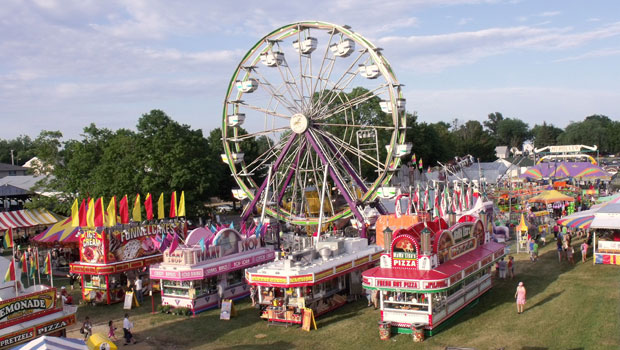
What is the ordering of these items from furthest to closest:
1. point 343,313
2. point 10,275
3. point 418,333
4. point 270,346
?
point 343,313 → point 270,346 → point 418,333 → point 10,275

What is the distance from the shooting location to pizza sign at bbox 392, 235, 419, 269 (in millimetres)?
18312

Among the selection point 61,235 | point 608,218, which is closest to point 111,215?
point 61,235

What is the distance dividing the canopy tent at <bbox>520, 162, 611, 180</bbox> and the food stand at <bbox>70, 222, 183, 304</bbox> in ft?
155

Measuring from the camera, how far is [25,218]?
41875mm

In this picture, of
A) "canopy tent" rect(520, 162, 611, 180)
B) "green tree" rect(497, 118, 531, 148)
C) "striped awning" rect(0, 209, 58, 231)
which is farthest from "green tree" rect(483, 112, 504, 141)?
"striped awning" rect(0, 209, 58, 231)

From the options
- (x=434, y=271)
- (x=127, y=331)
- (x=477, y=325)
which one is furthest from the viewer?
(x=127, y=331)

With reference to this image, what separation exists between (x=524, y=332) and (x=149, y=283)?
1671 centimetres

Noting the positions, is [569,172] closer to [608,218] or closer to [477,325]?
[608,218]

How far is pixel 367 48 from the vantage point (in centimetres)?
2948

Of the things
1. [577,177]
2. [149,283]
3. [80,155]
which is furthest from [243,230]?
[577,177]

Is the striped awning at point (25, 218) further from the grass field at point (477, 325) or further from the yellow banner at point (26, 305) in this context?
the yellow banner at point (26, 305)

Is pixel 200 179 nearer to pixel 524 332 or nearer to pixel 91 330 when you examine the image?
pixel 91 330

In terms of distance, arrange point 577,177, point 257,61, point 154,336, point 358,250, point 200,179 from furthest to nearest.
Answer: point 577,177
point 200,179
point 257,61
point 358,250
point 154,336

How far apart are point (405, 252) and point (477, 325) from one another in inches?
132
